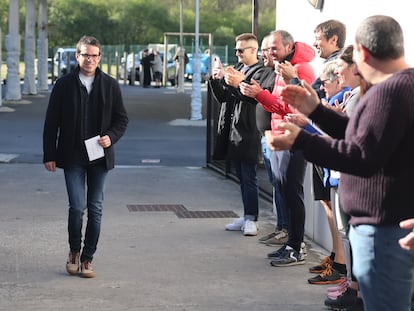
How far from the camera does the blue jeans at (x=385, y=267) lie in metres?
3.91

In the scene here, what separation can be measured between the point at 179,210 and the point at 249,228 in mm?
1648

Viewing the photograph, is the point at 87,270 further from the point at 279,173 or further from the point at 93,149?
the point at 279,173

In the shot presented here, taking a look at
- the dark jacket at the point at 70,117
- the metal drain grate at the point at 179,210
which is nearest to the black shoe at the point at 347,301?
the dark jacket at the point at 70,117

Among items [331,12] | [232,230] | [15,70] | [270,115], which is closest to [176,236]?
[232,230]

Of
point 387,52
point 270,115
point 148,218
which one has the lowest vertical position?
point 148,218

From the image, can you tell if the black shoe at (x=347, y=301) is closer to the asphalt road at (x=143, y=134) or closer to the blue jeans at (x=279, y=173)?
the blue jeans at (x=279, y=173)

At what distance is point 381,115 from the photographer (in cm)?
378

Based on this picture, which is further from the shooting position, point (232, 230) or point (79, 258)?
point (232, 230)

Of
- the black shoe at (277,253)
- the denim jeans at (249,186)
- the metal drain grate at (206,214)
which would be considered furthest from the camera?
the metal drain grate at (206,214)

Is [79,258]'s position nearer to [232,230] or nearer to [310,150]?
[232,230]

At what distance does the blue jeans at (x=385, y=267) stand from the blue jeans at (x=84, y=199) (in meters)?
3.63

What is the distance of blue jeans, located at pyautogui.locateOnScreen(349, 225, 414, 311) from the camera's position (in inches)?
154

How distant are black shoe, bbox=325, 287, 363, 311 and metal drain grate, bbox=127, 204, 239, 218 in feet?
12.6

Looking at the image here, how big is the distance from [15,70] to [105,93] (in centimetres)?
2261
